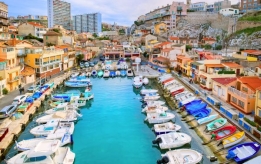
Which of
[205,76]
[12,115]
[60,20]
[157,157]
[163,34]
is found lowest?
[157,157]

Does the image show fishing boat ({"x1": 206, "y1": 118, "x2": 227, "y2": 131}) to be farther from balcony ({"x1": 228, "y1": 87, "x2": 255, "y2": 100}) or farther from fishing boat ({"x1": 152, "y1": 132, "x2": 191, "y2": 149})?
balcony ({"x1": 228, "y1": 87, "x2": 255, "y2": 100})

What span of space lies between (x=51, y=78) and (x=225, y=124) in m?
28.3

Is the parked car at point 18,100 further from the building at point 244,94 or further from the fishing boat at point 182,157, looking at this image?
the building at point 244,94

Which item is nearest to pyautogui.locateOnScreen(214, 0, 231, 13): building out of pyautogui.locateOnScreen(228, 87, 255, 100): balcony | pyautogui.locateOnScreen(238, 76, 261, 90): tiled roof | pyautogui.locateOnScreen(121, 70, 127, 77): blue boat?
pyautogui.locateOnScreen(121, 70, 127, 77): blue boat

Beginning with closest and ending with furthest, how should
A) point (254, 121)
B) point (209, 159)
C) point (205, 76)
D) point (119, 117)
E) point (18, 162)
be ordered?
point (18, 162) → point (209, 159) → point (254, 121) → point (119, 117) → point (205, 76)

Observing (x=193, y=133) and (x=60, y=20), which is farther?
(x=60, y=20)

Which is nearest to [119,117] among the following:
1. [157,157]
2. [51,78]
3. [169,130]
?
[169,130]

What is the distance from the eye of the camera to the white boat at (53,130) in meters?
17.8

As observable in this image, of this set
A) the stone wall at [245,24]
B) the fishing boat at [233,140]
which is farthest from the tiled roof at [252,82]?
the stone wall at [245,24]

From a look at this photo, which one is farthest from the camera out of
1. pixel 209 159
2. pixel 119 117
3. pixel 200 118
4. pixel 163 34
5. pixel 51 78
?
pixel 163 34

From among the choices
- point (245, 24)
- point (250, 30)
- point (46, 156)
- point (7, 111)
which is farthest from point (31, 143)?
point (245, 24)

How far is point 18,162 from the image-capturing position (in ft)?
44.3

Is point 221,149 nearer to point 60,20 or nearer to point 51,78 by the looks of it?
point 51,78

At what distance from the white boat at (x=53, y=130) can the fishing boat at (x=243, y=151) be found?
10.8 meters
